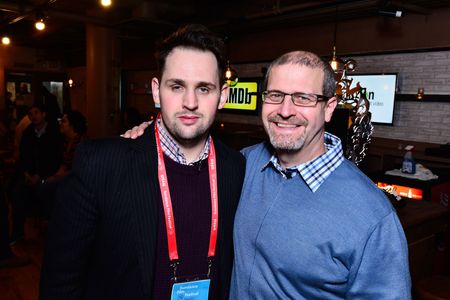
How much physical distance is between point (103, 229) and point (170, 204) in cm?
25

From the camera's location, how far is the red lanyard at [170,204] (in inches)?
54.2

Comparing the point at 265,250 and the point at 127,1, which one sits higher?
the point at 127,1

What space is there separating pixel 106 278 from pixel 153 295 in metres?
0.18

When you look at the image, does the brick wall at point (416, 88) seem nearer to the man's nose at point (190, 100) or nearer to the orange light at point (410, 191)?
the orange light at point (410, 191)

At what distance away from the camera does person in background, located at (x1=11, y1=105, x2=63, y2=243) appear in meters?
4.18

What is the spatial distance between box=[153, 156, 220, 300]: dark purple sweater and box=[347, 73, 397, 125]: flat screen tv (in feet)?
16.5

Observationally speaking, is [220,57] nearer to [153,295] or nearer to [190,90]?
[190,90]

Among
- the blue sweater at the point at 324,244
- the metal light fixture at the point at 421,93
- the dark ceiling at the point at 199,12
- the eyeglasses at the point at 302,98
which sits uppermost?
the dark ceiling at the point at 199,12

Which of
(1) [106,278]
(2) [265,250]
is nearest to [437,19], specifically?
(2) [265,250]

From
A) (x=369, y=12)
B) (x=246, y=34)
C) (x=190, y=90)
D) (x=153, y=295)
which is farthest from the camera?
(x=246, y=34)

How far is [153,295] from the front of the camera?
1.36 meters

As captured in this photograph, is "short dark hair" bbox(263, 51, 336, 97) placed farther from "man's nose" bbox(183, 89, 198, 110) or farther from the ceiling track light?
the ceiling track light

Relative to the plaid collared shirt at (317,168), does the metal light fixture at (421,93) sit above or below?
above

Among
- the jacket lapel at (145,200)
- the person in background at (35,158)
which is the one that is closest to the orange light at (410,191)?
the jacket lapel at (145,200)
